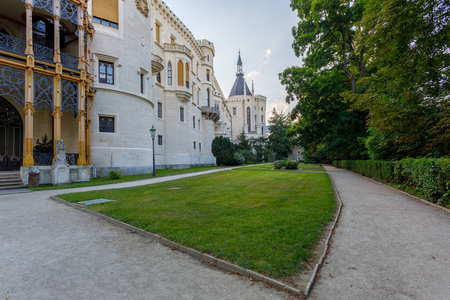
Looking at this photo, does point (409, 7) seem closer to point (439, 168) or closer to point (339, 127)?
point (439, 168)

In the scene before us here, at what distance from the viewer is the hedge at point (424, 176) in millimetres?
6490

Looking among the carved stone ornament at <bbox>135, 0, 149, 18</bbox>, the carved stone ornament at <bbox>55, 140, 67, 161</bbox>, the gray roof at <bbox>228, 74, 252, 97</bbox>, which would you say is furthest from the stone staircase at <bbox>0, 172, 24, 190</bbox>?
the gray roof at <bbox>228, 74, 252, 97</bbox>

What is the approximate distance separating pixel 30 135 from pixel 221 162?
86.4ft

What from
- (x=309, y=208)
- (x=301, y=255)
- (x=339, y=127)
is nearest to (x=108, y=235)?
(x=301, y=255)

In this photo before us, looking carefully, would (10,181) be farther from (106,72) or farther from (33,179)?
(106,72)

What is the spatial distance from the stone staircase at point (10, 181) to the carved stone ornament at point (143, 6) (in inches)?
655

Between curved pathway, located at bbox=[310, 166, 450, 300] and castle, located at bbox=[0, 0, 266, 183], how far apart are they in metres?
15.0

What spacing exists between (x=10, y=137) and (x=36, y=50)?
6548mm

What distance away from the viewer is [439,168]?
6.69 m

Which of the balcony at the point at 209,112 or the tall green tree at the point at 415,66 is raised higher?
the balcony at the point at 209,112

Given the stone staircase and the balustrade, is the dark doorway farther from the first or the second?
the stone staircase

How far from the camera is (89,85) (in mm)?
15492

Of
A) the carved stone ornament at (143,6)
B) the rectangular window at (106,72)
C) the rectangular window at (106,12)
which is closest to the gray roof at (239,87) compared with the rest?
the carved stone ornament at (143,6)

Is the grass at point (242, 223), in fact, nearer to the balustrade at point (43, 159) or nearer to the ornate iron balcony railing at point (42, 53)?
the balustrade at point (43, 159)
